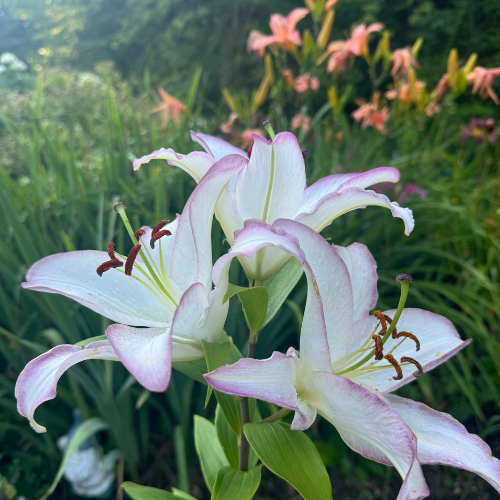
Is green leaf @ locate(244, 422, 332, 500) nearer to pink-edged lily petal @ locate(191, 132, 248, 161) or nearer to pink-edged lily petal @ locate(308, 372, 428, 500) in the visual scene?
pink-edged lily petal @ locate(308, 372, 428, 500)

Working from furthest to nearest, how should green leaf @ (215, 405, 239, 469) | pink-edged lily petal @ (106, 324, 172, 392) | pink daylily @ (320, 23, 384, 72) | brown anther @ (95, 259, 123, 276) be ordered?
pink daylily @ (320, 23, 384, 72), green leaf @ (215, 405, 239, 469), brown anther @ (95, 259, 123, 276), pink-edged lily petal @ (106, 324, 172, 392)

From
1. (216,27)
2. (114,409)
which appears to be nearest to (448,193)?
(114,409)

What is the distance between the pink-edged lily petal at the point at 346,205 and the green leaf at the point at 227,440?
0.27 metres

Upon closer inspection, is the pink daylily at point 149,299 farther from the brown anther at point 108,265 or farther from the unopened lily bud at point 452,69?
the unopened lily bud at point 452,69

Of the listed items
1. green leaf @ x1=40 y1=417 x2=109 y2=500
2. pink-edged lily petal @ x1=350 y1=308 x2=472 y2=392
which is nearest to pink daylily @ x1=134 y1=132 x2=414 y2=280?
pink-edged lily petal @ x1=350 y1=308 x2=472 y2=392

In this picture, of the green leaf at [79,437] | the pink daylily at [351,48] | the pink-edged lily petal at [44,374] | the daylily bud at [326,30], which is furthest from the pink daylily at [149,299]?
the pink daylily at [351,48]

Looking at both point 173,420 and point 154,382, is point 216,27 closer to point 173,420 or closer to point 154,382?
point 173,420

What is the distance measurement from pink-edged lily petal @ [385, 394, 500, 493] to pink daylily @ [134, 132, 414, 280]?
16 cm

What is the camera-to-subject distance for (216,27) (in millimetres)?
5148

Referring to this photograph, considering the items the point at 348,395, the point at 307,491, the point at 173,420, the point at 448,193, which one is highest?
the point at 348,395

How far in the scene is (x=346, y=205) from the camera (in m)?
0.36

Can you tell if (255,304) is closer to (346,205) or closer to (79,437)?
(346,205)

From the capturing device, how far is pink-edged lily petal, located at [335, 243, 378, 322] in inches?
15.1

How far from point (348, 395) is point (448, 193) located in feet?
4.82
